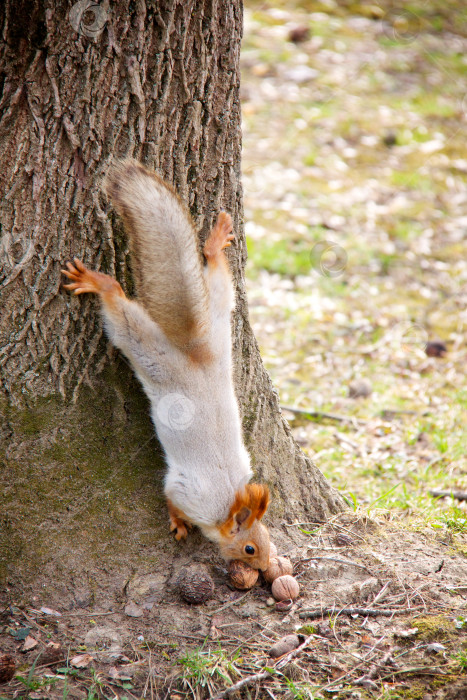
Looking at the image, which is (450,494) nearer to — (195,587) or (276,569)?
(276,569)

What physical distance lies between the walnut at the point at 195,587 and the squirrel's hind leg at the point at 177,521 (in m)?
0.15

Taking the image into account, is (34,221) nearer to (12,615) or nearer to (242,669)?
(12,615)

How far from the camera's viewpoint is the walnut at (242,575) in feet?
8.44

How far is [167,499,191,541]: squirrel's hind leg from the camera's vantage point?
2.65m

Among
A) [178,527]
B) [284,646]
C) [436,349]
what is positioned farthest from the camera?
[436,349]

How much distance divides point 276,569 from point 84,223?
1497mm

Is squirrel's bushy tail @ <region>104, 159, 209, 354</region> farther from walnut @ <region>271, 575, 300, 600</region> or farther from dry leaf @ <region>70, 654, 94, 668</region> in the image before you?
dry leaf @ <region>70, 654, 94, 668</region>

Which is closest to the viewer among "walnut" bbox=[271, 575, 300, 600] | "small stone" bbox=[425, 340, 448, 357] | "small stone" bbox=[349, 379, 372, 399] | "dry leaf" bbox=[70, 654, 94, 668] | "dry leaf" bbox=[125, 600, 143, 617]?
"dry leaf" bbox=[70, 654, 94, 668]

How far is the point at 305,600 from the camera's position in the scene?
2.55m

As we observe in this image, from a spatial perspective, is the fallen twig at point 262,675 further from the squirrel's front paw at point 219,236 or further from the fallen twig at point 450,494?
the squirrel's front paw at point 219,236

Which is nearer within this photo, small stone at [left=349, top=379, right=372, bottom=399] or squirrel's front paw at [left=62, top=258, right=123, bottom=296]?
squirrel's front paw at [left=62, top=258, right=123, bottom=296]

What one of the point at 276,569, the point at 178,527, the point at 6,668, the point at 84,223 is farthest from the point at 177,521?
the point at 84,223

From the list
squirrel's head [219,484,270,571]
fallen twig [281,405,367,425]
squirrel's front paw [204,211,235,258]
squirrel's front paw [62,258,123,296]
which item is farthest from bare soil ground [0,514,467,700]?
fallen twig [281,405,367,425]

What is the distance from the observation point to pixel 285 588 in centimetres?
253
